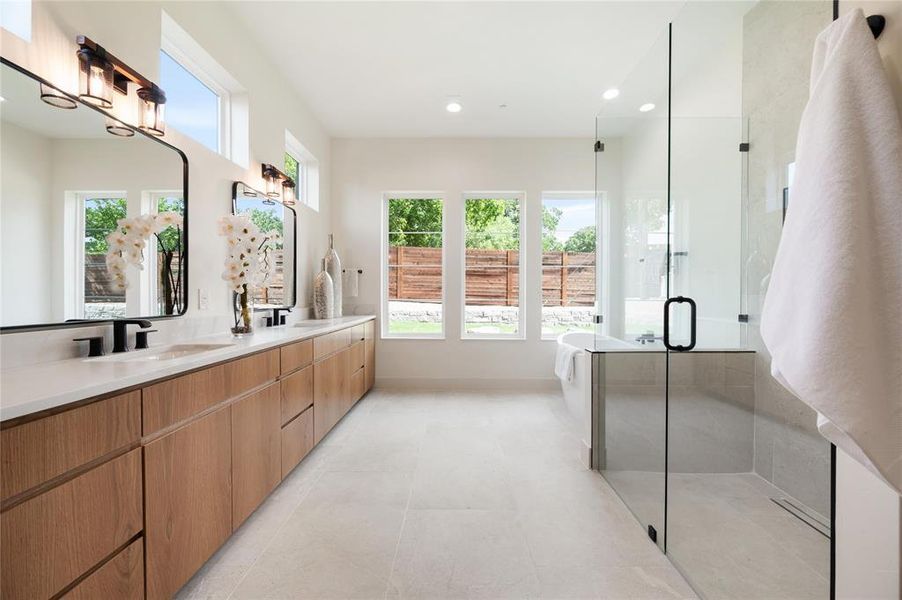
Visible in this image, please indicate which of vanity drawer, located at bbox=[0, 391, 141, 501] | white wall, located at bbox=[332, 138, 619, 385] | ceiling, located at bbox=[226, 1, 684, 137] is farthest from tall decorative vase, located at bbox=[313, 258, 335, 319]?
vanity drawer, located at bbox=[0, 391, 141, 501]

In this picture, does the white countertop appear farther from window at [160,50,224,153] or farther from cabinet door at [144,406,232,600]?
window at [160,50,224,153]

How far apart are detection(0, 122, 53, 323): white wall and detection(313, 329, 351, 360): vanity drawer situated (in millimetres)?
1408

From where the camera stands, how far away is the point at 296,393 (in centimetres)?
236

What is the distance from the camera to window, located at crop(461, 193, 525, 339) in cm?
476

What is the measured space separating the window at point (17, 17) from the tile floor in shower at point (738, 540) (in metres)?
3.01

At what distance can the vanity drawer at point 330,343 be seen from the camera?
2693mm

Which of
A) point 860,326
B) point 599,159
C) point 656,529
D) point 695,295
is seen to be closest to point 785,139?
point 695,295

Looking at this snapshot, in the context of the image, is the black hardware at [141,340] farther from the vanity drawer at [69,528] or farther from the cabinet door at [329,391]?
the cabinet door at [329,391]

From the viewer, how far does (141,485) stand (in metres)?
1.17

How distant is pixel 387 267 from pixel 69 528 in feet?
13.0

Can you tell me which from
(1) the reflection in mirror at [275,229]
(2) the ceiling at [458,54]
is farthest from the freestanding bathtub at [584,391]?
(1) the reflection in mirror at [275,229]

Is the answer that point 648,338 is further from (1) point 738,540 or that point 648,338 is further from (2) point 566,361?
(2) point 566,361

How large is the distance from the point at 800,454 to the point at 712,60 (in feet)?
6.15

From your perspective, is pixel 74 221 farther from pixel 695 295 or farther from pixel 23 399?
pixel 695 295
